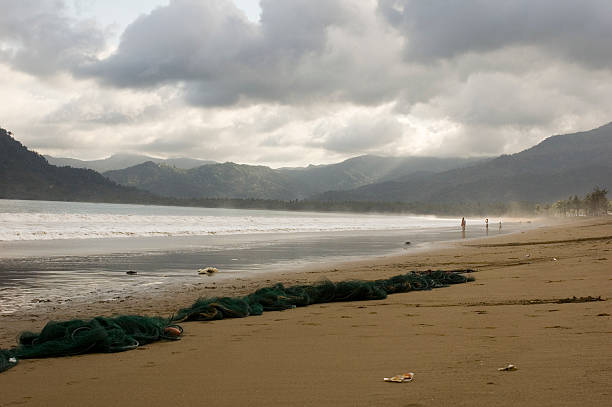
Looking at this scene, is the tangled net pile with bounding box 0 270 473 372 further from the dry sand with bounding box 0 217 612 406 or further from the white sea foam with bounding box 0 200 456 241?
the white sea foam with bounding box 0 200 456 241

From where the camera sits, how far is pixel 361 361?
15.7 feet

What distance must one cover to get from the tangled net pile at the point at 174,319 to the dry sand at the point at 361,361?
8.8 inches

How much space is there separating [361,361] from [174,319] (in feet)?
13.0

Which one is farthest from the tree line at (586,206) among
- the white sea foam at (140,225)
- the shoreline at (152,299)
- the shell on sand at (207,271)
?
the shell on sand at (207,271)

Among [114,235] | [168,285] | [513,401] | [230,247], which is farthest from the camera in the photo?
[114,235]

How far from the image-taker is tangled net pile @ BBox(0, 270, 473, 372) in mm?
5676

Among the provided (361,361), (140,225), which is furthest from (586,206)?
(361,361)

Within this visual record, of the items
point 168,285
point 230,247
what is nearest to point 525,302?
point 168,285

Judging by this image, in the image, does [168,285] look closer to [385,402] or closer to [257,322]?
[257,322]

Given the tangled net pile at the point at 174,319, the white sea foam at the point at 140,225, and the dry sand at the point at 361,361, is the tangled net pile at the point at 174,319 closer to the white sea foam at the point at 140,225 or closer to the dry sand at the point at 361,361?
the dry sand at the point at 361,361

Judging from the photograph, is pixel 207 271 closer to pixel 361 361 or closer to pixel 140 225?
pixel 361 361

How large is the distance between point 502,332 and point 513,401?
101 inches

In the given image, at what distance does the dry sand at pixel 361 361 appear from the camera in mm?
3680

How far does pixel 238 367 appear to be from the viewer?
4.80 metres
